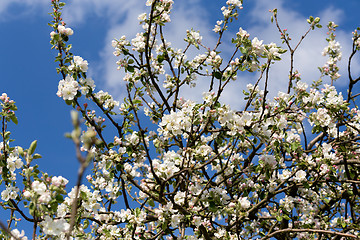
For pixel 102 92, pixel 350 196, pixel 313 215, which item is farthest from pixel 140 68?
pixel 350 196

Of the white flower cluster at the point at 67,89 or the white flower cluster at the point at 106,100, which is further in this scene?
the white flower cluster at the point at 106,100

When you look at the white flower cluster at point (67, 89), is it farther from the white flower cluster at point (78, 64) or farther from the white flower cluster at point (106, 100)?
the white flower cluster at point (106, 100)

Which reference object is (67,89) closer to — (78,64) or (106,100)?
(78,64)

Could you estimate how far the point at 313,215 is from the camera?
16.6 feet

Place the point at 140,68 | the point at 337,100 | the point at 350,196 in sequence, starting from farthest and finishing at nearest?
the point at 350,196 < the point at 140,68 < the point at 337,100

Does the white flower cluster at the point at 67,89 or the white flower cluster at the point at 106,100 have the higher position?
the white flower cluster at the point at 106,100

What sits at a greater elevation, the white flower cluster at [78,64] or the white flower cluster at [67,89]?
the white flower cluster at [78,64]

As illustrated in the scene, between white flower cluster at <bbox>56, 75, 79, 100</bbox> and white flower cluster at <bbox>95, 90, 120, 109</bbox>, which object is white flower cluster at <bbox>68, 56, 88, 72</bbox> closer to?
white flower cluster at <bbox>56, 75, 79, 100</bbox>

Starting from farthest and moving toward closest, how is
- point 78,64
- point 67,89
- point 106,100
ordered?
point 106,100 → point 78,64 → point 67,89

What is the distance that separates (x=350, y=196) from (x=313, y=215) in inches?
24.1

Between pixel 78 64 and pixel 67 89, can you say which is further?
pixel 78 64

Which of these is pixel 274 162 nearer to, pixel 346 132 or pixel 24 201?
pixel 346 132

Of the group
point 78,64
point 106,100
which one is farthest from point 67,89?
point 106,100

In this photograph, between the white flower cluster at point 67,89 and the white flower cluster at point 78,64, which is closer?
the white flower cluster at point 67,89
